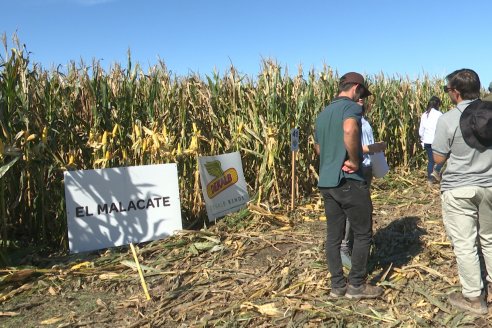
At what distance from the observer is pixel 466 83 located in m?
3.24

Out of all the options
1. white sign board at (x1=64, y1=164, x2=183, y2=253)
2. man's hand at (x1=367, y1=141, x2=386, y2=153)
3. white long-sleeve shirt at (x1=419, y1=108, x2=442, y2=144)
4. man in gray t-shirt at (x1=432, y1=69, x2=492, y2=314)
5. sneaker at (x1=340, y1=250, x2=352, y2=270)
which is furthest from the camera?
white long-sleeve shirt at (x1=419, y1=108, x2=442, y2=144)

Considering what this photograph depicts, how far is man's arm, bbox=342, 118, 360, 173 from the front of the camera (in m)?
3.33

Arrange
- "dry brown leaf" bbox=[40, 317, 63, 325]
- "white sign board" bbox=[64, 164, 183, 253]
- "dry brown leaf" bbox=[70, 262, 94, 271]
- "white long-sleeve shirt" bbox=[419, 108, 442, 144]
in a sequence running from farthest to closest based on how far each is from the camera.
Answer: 1. "white long-sleeve shirt" bbox=[419, 108, 442, 144]
2. "white sign board" bbox=[64, 164, 183, 253]
3. "dry brown leaf" bbox=[70, 262, 94, 271]
4. "dry brown leaf" bbox=[40, 317, 63, 325]

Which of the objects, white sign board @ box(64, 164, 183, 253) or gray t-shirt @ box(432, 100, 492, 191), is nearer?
gray t-shirt @ box(432, 100, 492, 191)

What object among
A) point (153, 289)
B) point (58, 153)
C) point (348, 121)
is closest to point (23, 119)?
point (58, 153)

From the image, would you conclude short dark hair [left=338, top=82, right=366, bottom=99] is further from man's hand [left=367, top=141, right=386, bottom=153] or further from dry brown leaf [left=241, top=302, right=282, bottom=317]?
dry brown leaf [left=241, top=302, right=282, bottom=317]

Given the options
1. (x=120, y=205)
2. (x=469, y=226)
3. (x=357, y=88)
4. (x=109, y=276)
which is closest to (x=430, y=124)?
(x=357, y=88)

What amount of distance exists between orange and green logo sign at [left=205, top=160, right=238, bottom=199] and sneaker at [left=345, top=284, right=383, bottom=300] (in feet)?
8.33

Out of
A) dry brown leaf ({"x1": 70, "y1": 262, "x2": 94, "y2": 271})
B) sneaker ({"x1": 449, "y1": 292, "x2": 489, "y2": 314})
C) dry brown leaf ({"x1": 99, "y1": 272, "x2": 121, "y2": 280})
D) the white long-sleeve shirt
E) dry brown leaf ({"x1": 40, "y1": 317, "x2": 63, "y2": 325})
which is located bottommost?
sneaker ({"x1": 449, "y1": 292, "x2": 489, "y2": 314})

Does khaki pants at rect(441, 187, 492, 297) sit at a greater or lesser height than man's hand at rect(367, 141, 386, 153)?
lesser

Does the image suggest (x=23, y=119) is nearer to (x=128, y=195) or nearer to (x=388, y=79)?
(x=128, y=195)

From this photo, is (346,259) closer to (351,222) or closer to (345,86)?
(351,222)

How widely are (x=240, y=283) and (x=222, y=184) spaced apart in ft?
6.71

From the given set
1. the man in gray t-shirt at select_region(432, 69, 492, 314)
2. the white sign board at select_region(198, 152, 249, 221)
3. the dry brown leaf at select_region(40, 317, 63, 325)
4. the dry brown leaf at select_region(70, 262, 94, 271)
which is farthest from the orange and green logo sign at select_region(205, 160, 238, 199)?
the man in gray t-shirt at select_region(432, 69, 492, 314)
